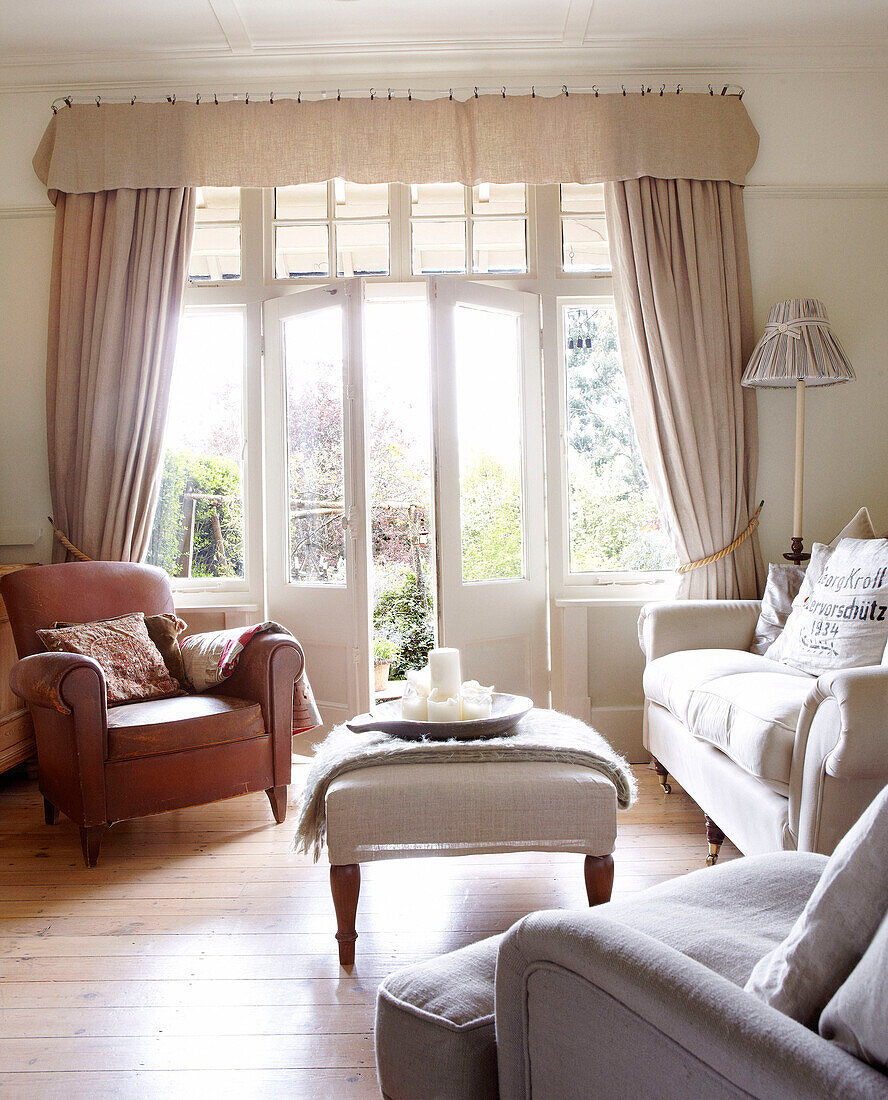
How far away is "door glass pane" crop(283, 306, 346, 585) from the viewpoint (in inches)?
139

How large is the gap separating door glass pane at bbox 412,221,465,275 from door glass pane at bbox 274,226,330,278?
411mm

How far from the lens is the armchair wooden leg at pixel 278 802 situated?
2893mm

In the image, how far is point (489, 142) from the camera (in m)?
3.49

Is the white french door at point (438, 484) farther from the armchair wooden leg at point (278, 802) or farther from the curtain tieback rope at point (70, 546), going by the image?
the curtain tieback rope at point (70, 546)

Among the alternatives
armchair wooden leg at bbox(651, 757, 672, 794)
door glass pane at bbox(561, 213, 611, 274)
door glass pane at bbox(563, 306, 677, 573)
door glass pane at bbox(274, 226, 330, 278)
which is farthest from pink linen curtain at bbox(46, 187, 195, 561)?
armchair wooden leg at bbox(651, 757, 672, 794)

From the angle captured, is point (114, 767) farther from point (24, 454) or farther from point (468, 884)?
point (24, 454)

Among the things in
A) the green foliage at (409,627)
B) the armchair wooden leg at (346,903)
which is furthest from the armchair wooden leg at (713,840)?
the green foliage at (409,627)

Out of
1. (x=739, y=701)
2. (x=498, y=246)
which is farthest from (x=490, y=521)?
(x=739, y=701)

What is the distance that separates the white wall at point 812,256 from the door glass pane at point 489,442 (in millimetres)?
520

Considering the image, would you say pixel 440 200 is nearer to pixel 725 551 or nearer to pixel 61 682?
pixel 725 551

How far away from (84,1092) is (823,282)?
3.77 metres

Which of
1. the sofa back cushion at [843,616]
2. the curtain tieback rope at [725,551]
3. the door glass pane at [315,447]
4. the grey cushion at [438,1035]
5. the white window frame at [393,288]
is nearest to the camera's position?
the grey cushion at [438,1035]

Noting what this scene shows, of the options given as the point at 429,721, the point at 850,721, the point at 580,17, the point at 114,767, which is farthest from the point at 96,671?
the point at 580,17

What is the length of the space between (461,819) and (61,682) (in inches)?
51.6
